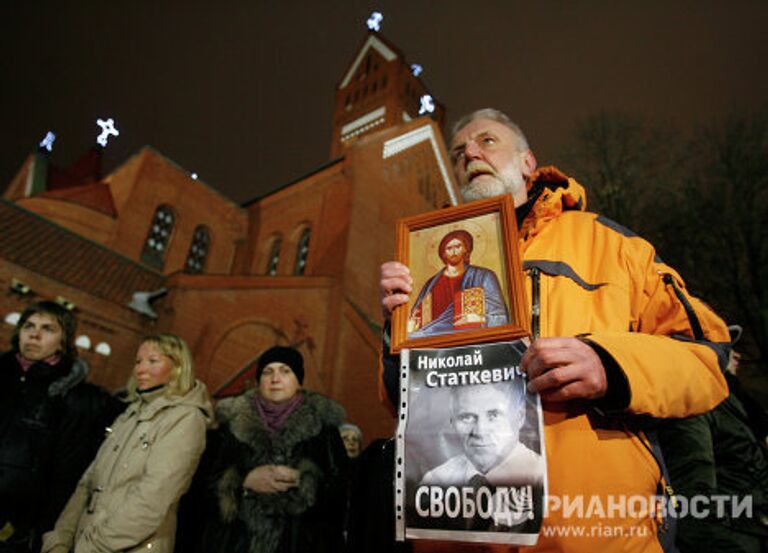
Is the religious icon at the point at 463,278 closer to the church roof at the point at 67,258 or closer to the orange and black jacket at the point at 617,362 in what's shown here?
the orange and black jacket at the point at 617,362

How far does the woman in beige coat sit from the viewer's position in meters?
3.12

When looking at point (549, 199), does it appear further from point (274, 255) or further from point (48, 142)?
point (48, 142)

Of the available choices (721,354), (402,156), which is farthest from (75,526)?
(402,156)

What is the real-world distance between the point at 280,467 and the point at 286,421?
16.9 inches

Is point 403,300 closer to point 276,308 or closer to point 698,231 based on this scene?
point 276,308

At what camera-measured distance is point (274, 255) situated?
2208 cm

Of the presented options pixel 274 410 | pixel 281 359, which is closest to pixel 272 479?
pixel 274 410

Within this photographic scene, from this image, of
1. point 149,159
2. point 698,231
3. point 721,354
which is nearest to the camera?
point 721,354

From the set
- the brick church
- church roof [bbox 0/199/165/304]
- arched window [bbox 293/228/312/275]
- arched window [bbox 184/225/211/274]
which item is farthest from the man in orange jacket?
arched window [bbox 184/225/211/274]

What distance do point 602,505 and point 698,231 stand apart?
52.8ft

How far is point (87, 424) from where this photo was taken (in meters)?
4.07

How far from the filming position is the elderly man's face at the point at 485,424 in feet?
4.36

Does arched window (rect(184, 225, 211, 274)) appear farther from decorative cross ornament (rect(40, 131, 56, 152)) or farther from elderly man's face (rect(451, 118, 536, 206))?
elderly man's face (rect(451, 118, 536, 206))

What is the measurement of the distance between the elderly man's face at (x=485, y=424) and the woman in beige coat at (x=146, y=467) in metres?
2.85
